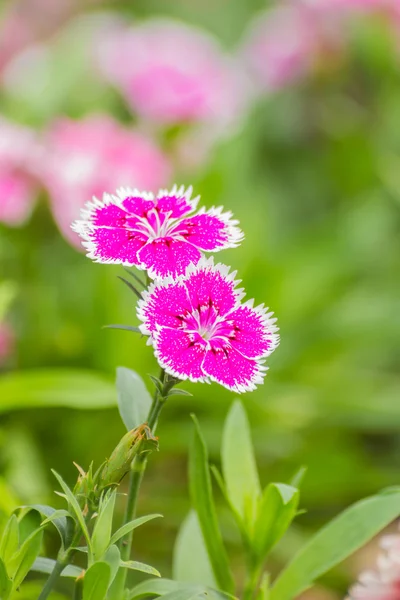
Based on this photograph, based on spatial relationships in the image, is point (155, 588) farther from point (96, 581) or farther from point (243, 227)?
point (243, 227)

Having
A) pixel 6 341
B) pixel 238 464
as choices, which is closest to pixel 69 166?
pixel 6 341

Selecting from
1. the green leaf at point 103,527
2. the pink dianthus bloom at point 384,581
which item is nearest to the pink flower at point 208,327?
the green leaf at point 103,527

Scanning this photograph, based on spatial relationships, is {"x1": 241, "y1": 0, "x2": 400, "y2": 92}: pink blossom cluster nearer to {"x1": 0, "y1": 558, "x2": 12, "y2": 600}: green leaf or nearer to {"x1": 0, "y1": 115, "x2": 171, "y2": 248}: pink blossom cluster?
{"x1": 0, "y1": 115, "x2": 171, "y2": 248}: pink blossom cluster

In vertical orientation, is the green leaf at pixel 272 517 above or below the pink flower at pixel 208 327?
below

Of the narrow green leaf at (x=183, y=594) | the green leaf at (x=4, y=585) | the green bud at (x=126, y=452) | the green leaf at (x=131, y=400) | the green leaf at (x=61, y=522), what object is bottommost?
the green leaf at (x=4, y=585)

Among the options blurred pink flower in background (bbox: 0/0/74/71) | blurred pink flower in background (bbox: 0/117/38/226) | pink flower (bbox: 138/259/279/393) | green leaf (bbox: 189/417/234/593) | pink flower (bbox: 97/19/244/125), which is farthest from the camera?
blurred pink flower in background (bbox: 0/0/74/71)

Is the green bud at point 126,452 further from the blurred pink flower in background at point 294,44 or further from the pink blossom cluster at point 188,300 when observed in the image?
the blurred pink flower in background at point 294,44

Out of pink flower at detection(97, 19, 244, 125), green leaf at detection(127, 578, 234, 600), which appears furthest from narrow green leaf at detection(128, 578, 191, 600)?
pink flower at detection(97, 19, 244, 125)
